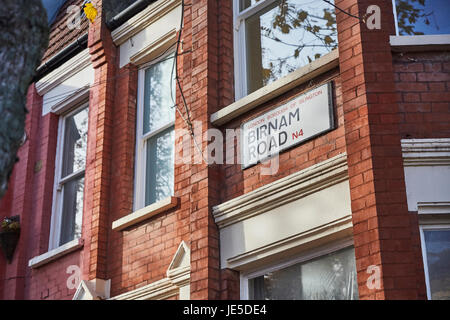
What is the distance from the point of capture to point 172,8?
10.3 meters

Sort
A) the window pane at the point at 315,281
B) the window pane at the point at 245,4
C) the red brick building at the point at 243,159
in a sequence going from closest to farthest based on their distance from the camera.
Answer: the red brick building at the point at 243,159 < the window pane at the point at 315,281 < the window pane at the point at 245,4

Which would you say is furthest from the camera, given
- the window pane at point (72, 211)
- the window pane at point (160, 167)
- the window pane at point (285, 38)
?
the window pane at point (72, 211)

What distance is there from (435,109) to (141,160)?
4449 millimetres

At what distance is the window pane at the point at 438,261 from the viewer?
260 inches

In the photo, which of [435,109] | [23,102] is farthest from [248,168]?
[23,102]

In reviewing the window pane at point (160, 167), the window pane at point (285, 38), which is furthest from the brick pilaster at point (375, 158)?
the window pane at point (160, 167)

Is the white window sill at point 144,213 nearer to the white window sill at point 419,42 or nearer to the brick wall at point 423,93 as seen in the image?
the brick wall at point 423,93

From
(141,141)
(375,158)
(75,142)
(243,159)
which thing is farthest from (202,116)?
(75,142)

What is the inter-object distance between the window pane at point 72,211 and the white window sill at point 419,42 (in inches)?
219

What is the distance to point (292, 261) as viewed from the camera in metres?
7.63

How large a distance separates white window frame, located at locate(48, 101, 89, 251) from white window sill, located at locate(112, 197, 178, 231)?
1782 mm

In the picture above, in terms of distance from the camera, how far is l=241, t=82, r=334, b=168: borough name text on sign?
24.9 feet

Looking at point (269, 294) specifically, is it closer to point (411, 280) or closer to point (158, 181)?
point (411, 280)

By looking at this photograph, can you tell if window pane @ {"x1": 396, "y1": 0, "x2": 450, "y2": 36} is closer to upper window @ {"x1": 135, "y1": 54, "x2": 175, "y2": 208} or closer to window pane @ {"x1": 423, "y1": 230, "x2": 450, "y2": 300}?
window pane @ {"x1": 423, "y1": 230, "x2": 450, "y2": 300}
